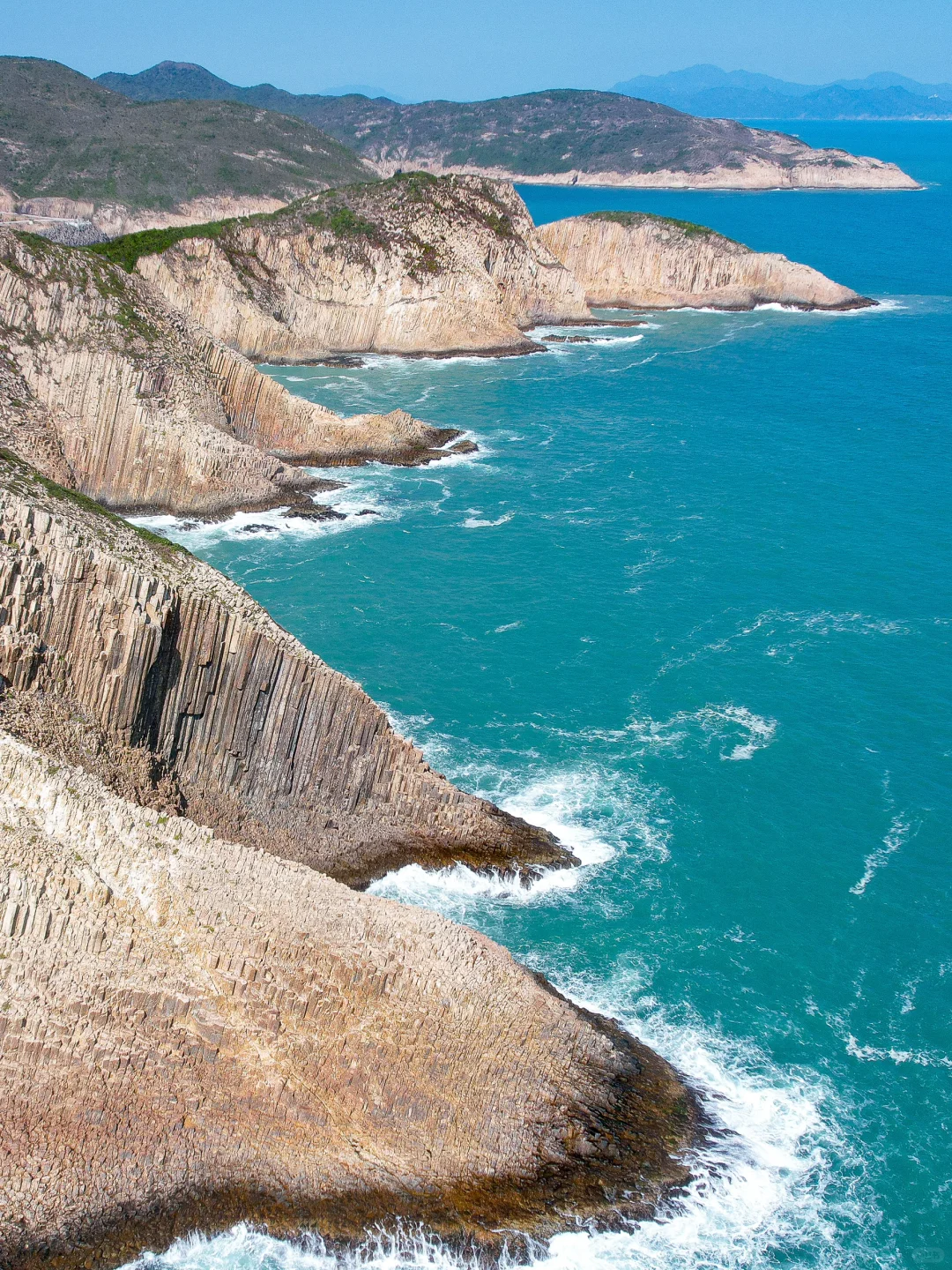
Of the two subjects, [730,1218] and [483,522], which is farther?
[483,522]

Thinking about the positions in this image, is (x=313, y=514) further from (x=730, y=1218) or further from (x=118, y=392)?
(x=730, y=1218)

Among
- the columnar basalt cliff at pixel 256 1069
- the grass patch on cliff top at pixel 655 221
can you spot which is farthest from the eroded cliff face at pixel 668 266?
the columnar basalt cliff at pixel 256 1069

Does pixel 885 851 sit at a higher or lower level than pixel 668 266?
lower

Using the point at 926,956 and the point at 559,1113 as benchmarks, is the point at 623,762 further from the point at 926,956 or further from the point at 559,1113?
the point at 559,1113

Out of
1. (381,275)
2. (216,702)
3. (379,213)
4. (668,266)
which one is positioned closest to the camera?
(216,702)

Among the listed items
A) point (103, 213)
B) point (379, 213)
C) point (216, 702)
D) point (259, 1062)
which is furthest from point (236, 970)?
point (103, 213)

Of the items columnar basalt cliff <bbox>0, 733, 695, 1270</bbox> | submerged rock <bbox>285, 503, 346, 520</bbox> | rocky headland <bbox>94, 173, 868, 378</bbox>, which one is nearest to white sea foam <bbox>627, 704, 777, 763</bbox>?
columnar basalt cliff <bbox>0, 733, 695, 1270</bbox>

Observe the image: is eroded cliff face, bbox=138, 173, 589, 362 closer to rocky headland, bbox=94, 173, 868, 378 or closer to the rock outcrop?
rocky headland, bbox=94, 173, 868, 378

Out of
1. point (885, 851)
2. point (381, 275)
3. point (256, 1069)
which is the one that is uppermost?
point (381, 275)
